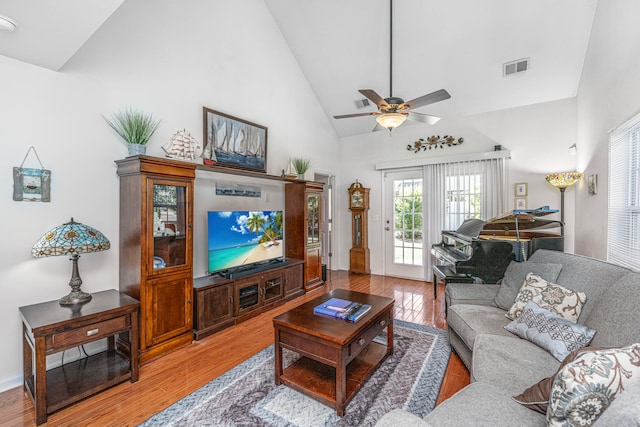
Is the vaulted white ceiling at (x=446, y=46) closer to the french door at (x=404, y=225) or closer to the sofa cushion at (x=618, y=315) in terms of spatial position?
the french door at (x=404, y=225)

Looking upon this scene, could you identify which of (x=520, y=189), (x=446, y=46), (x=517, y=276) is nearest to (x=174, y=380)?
(x=517, y=276)

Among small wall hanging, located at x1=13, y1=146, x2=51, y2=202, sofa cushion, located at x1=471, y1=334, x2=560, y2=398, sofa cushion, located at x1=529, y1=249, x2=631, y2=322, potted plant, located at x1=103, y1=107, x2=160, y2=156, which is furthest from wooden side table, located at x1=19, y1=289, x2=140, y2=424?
sofa cushion, located at x1=529, y1=249, x2=631, y2=322

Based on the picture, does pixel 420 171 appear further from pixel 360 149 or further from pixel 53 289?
pixel 53 289

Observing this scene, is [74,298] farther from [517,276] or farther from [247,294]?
[517,276]

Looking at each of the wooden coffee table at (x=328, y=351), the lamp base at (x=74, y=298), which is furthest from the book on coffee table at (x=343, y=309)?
the lamp base at (x=74, y=298)

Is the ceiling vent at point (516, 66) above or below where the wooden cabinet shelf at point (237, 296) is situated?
above

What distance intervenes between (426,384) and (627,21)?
3.27 meters

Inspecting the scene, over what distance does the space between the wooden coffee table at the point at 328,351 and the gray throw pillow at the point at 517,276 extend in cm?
93

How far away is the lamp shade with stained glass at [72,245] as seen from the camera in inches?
77.9

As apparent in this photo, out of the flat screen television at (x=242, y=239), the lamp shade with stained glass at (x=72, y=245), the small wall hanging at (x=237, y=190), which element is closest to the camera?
the lamp shade with stained glass at (x=72, y=245)

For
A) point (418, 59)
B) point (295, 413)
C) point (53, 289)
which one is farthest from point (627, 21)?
point (53, 289)

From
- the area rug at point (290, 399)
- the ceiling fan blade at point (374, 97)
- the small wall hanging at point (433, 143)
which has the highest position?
the small wall hanging at point (433, 143)

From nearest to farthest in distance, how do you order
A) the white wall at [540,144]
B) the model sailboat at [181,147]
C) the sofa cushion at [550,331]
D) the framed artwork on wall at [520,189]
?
the sofa cushion at [550,331], the model sailboat at [181,147], the white wall at [540,144], the framed artwork on wall at [520,189]

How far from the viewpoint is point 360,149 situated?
19.2 feet
